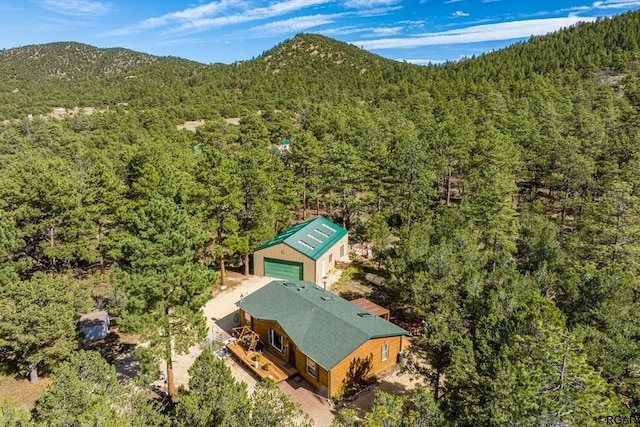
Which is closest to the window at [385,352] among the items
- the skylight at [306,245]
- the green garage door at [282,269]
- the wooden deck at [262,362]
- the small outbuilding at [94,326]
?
the wooden deck at [262,362]

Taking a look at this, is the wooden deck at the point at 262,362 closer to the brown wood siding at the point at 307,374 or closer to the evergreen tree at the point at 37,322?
the brown wood siding at the point at 307,374

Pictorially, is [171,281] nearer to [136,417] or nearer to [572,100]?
[136,417]

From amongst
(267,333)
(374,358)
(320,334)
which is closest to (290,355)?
(267,333)

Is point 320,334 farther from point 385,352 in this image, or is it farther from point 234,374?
point 234,374

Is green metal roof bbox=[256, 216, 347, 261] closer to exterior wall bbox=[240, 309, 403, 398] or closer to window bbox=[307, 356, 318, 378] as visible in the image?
exterior wall bbox=[240, 309, 403, 398]

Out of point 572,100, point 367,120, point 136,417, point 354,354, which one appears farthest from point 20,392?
point 572,100

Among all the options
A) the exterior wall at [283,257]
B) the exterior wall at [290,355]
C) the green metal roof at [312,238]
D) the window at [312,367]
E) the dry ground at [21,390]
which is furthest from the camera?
the green metal roof at [312,238]
